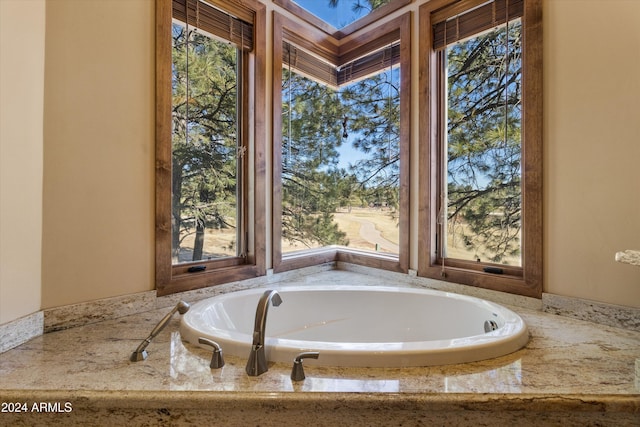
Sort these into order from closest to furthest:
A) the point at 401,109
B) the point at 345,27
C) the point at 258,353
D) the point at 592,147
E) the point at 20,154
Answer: the point at 258,353, the point at 20,154, the point at 592,147, the point at 401,109, the point at 345,27

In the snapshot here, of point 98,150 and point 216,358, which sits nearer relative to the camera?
point 216,358

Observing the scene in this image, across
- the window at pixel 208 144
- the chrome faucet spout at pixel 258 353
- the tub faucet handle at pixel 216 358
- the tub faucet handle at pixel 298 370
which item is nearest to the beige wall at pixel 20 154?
the window at pixel 208 144

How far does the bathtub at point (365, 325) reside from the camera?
104 cm

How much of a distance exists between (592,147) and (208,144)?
2.06 m

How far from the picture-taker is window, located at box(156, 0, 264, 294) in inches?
64.2

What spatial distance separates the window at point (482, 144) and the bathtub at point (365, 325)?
0.31 m

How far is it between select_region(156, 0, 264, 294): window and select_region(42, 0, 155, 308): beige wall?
0.27ft

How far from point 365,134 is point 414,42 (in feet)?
2.42

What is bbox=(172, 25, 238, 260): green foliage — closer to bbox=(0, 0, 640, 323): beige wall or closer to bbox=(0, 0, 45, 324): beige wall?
bbox=(0, 0, 640, 323): beige wall

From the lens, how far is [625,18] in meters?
1.34

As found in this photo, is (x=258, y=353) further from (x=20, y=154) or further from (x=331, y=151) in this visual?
(x=331, y=151)

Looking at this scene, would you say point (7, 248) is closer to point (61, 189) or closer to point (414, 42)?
point (61, 189)

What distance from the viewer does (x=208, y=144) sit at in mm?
1922

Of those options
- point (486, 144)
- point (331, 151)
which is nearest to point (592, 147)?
point (486, 144)
